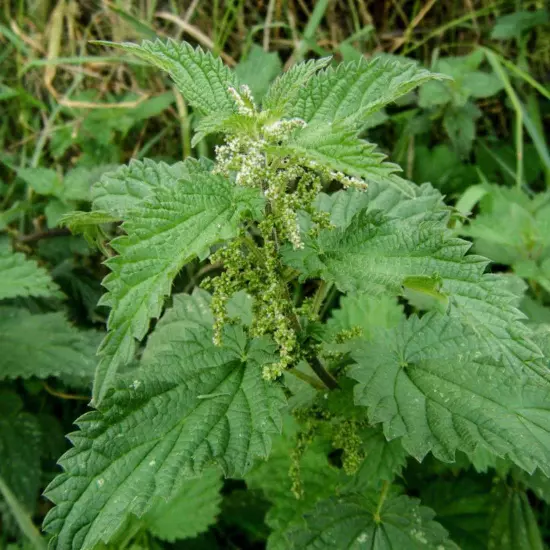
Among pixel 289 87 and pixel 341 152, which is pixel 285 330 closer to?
pixel 341 152

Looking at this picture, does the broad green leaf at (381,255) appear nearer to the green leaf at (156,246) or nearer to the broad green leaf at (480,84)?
the green leaf at (156,246)

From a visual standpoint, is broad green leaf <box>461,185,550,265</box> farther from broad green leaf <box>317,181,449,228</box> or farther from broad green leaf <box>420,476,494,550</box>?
broad green leaf <box>420,476,494,550</box>

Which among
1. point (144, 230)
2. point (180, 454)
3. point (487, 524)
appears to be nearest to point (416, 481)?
point (487, 524)

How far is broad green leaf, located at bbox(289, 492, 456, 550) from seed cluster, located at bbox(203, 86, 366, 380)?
630 millimetres

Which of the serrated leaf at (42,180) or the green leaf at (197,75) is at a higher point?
the green leaf at (197,75)

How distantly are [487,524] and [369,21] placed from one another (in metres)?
2.81

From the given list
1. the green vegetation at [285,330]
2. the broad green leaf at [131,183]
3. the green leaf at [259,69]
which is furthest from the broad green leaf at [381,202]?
the green leaf at [259,69]

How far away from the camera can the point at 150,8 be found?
146 inches

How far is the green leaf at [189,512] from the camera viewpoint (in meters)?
2.33

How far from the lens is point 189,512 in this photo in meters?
2.38

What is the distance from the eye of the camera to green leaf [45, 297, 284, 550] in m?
1.48

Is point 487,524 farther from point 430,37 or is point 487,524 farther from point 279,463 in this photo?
point 430,37

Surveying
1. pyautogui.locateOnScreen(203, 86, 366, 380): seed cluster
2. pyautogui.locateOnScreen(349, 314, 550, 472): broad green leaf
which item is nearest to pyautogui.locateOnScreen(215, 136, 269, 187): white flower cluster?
pyautogui.locateOnScreen(203, 86, 366, 380): seed cluster

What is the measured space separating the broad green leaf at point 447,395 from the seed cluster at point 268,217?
285 mm
